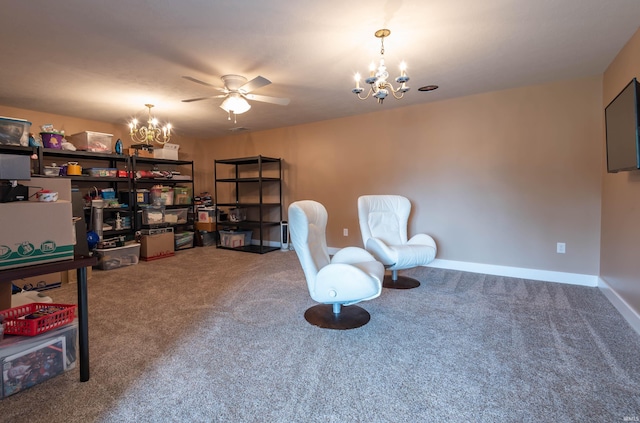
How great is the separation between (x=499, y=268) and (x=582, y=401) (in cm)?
241

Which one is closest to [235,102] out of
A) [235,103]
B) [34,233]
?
[235,103]

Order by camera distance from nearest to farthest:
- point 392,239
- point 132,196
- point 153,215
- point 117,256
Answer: point 392,239, point 117,256, point 132,196, point 153,215

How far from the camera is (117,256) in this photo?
4.24 meters

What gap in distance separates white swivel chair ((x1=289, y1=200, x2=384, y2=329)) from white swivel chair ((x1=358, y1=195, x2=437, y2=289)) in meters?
0.54

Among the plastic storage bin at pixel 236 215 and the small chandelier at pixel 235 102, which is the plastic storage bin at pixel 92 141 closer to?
the plastic storage bin at pixel 236 215

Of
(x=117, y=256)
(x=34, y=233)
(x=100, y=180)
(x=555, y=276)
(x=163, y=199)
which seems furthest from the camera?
(x=163, y=199)

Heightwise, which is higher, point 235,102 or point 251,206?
point 235,102

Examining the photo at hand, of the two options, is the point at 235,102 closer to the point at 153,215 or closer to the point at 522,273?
the point at 153,215

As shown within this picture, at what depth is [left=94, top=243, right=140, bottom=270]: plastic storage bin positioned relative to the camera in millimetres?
4094

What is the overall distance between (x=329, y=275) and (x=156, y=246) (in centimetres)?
370

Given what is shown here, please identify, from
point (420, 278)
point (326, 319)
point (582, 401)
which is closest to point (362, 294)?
point (326, 319)

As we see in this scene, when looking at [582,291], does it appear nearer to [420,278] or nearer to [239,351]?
[420,278]

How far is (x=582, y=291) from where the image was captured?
3.07 m

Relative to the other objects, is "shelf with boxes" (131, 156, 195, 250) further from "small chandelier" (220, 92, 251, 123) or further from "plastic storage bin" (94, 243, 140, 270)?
"small chandelier" (220, 92, 251, 123)
